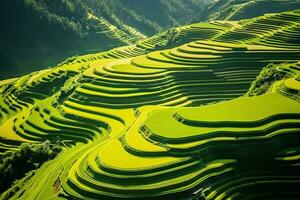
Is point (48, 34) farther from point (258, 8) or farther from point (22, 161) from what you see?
point (22, 161)

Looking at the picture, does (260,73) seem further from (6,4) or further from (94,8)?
(94,8)

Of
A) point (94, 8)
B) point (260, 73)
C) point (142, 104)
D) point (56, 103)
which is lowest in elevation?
point (56, 103)

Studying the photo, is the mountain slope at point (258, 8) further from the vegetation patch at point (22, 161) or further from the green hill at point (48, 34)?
the vegetation patch at point (22, 161)

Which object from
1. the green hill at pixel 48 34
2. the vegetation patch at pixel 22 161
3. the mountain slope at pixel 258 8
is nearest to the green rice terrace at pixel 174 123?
the vegetation patch at pixel 22 161

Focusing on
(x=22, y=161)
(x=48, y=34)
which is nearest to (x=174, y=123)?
(x=22, y=161)

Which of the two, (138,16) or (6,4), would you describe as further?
(138,16)

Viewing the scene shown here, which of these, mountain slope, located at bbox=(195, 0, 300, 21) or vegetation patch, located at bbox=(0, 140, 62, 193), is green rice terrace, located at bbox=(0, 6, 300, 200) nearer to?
vegetation patch, located at bbox=(0, 140, 62, 193)

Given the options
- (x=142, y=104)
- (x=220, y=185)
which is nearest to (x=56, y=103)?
(x=142, y=104)

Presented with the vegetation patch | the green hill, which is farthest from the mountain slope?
the vegetation patch

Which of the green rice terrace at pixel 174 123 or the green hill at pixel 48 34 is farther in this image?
the green hill at pixel 48 34
